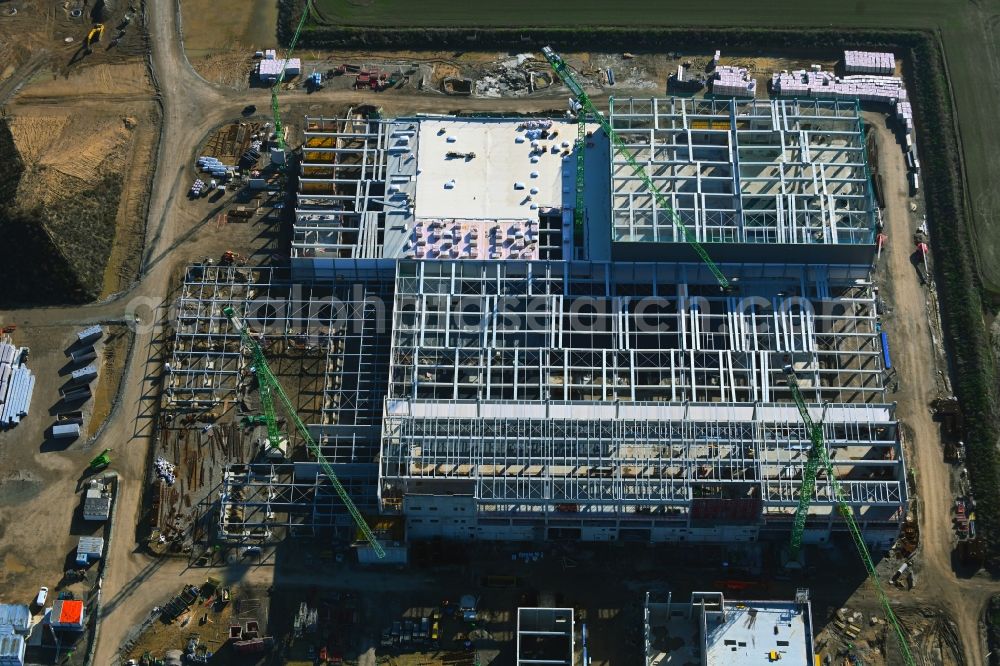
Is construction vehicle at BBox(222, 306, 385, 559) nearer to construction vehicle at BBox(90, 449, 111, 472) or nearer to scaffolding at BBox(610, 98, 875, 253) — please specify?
construction vehicle at BBox(90, 449, 111, 472)

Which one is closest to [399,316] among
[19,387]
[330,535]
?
[330,535]

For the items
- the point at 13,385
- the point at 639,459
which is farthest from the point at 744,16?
the point at 13,385

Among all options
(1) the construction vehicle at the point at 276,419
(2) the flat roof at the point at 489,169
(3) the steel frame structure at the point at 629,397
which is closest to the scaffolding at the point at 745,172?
(3) the steel frame structure at the point at 629,397

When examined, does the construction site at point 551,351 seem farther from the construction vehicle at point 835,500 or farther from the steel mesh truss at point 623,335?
the construction vehicle at point 835,500

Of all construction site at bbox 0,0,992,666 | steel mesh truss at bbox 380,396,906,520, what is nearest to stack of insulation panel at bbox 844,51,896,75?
construction site at bbox 0,0,992,666

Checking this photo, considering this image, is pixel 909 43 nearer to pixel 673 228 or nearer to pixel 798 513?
pixel 673 228

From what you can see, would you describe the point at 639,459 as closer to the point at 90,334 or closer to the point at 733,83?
the point at 733,83
